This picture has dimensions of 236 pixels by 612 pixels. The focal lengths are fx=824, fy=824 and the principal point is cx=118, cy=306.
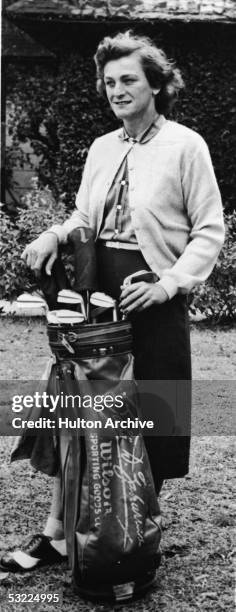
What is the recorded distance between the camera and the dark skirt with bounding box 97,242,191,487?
8.83 ft

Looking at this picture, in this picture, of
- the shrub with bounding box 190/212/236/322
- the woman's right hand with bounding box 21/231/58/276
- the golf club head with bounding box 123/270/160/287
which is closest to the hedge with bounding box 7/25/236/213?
the shrub with bounding box 190/212/236/322

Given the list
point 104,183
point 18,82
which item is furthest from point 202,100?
point 104,183

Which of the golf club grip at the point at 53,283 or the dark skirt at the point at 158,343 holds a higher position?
the golf club grip at the point at 53,283

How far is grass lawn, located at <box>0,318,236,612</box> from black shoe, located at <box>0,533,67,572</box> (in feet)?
0.09

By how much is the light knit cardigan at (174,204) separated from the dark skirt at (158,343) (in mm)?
107

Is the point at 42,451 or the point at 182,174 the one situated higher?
the point at 182,174

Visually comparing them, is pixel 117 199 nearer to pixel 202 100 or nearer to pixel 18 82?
pixel 202 100

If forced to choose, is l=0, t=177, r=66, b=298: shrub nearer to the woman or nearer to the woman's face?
the woman

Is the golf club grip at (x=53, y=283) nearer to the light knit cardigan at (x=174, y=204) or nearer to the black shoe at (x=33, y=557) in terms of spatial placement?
the light knit cardigan at (x=174, y=204)

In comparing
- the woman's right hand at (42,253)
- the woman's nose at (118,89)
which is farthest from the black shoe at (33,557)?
the woman's nose at (118,89)

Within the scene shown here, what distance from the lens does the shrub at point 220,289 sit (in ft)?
25.0

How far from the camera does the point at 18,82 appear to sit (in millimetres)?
11539

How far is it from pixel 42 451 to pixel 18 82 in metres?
9.62

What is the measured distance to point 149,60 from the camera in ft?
8.47
